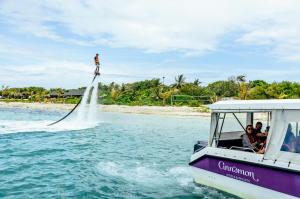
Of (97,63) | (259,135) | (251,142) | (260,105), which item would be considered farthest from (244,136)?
(97,63)

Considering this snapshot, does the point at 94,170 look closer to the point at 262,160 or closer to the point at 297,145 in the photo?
the point at 262,160

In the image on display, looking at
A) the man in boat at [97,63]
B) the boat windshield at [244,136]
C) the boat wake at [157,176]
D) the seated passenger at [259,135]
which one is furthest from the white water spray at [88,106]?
the seated passenger at [259,135]

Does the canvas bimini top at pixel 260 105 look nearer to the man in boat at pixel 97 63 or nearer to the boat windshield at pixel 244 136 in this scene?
the boat windshield at pixel 244 136

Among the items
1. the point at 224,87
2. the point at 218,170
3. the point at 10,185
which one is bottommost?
the point at 10,185

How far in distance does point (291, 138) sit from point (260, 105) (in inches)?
43.0

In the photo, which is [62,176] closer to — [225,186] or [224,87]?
[225,186]

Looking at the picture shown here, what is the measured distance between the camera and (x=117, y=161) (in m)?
16.6

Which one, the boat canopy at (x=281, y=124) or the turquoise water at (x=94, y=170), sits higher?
the boat canopy at (x=281, y=124)

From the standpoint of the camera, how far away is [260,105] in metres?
8.91

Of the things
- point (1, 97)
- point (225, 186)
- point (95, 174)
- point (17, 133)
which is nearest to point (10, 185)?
point (95, 174)

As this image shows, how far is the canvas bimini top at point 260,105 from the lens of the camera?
817 centimetres

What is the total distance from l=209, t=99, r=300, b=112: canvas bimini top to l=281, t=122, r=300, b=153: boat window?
0.50m

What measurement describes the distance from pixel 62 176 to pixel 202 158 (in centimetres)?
560

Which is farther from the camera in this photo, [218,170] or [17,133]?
[17,133]
